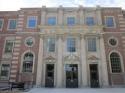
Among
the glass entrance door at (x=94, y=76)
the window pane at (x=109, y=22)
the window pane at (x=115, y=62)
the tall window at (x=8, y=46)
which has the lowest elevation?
the glass entrance door at (x=94, y=76)

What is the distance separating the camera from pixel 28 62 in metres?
22.8

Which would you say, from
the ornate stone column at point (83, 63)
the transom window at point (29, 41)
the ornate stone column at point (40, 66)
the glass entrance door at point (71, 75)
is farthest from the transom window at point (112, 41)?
the transom window at point (29, 41)

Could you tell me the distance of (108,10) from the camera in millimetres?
25234

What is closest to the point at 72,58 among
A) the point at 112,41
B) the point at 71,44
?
the point at 71,44

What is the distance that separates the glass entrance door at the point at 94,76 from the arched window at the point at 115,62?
2473mm

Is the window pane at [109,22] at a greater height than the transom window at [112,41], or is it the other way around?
the window pane at [109,22]

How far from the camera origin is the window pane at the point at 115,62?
2201cm

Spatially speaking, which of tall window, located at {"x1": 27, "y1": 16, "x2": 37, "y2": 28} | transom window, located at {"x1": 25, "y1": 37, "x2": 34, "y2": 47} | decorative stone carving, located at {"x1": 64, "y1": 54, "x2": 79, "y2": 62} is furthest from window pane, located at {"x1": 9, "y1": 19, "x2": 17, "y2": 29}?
decorative stone carving, located at {"x1": 64, "y1": 54, "x2": 79, "y2": 62}

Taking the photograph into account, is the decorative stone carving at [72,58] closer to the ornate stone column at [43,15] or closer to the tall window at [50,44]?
the tall window at [50,44]

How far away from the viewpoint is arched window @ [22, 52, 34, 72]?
2248cm

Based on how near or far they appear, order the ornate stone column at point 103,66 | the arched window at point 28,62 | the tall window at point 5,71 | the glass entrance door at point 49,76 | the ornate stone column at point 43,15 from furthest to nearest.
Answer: the ornate stone column at point 43,15 → the tall window at point 5,71 → the arched window at point 28,62 → the glass entrance door at point 49,76 → the ornate stone column at point 103,66

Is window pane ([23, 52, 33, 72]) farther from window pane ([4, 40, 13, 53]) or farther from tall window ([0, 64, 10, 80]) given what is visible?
window pane ([4, 40, 13, 53])

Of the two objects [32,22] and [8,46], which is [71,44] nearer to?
[32,22]

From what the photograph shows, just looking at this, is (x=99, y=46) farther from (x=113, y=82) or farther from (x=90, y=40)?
(x=113, y=82)
